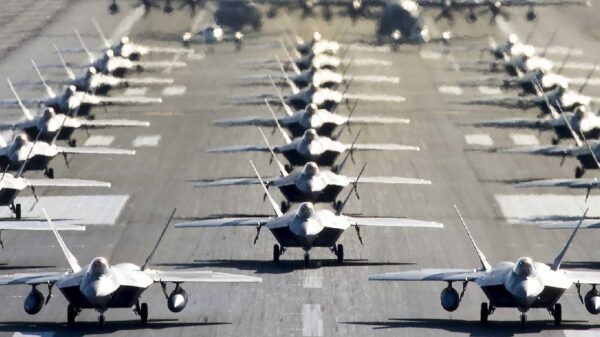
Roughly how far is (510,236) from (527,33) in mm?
99790

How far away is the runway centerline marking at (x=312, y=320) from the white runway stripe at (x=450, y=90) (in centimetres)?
7486

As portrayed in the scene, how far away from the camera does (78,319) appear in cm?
7256

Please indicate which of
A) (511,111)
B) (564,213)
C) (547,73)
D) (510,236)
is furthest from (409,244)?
(547,73)

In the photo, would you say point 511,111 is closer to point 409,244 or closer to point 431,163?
point 431,163

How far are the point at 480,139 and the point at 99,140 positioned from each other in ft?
93.3

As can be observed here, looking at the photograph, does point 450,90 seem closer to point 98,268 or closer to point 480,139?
point 480,139

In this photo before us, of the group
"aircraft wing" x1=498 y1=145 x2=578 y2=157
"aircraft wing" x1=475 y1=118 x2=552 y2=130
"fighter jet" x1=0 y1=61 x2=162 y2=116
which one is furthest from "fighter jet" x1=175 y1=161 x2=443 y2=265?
"fighter jet" x1=0 y1=61 x2=162 y2=116

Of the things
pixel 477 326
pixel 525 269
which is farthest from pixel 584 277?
pixel 477 326

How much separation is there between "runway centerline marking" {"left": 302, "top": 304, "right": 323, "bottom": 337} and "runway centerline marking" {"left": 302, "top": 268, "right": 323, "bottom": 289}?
3.36 meters

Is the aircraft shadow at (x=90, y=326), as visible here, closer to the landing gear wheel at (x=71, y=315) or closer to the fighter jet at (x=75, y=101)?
the landing gear wheel at (x=71, y=315)

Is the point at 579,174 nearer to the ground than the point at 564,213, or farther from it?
farther from it

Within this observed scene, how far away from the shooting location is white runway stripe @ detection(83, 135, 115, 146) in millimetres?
122188

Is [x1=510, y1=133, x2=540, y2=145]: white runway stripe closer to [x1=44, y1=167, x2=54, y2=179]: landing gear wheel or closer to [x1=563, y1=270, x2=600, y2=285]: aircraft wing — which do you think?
[x1=44, y1=167, x2=54, y2=179]: landing gear wheel

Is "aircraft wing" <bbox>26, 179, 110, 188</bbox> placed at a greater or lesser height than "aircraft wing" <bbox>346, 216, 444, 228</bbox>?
greater
